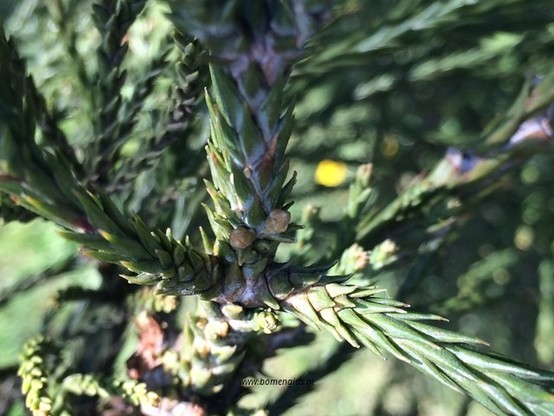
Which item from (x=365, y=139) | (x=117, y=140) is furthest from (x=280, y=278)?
(x=365, y=139)

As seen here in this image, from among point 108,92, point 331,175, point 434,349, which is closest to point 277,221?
point 434,349

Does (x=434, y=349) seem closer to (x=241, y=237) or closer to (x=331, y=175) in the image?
→ (x=241, y=237)

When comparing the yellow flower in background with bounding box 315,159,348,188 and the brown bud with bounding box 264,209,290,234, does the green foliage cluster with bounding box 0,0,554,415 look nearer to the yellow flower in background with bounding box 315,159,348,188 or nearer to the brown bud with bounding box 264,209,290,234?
the brown bud with bounding box 264,209,290,234

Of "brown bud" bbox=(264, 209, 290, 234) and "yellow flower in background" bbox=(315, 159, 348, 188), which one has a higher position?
"brown bud" bbox=(264, 209, 290, 234)

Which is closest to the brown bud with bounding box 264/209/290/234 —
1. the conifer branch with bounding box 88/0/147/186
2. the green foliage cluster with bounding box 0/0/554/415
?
the green foliage cluster with bounding box 0/0/554/415

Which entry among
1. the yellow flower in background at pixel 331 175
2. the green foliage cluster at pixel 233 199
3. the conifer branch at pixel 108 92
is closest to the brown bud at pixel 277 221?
the green foliage cluster at pixel 233 199

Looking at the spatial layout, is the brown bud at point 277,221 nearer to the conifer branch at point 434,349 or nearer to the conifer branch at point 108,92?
the conifer branch at point 434,349

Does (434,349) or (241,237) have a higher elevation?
(241,237)
